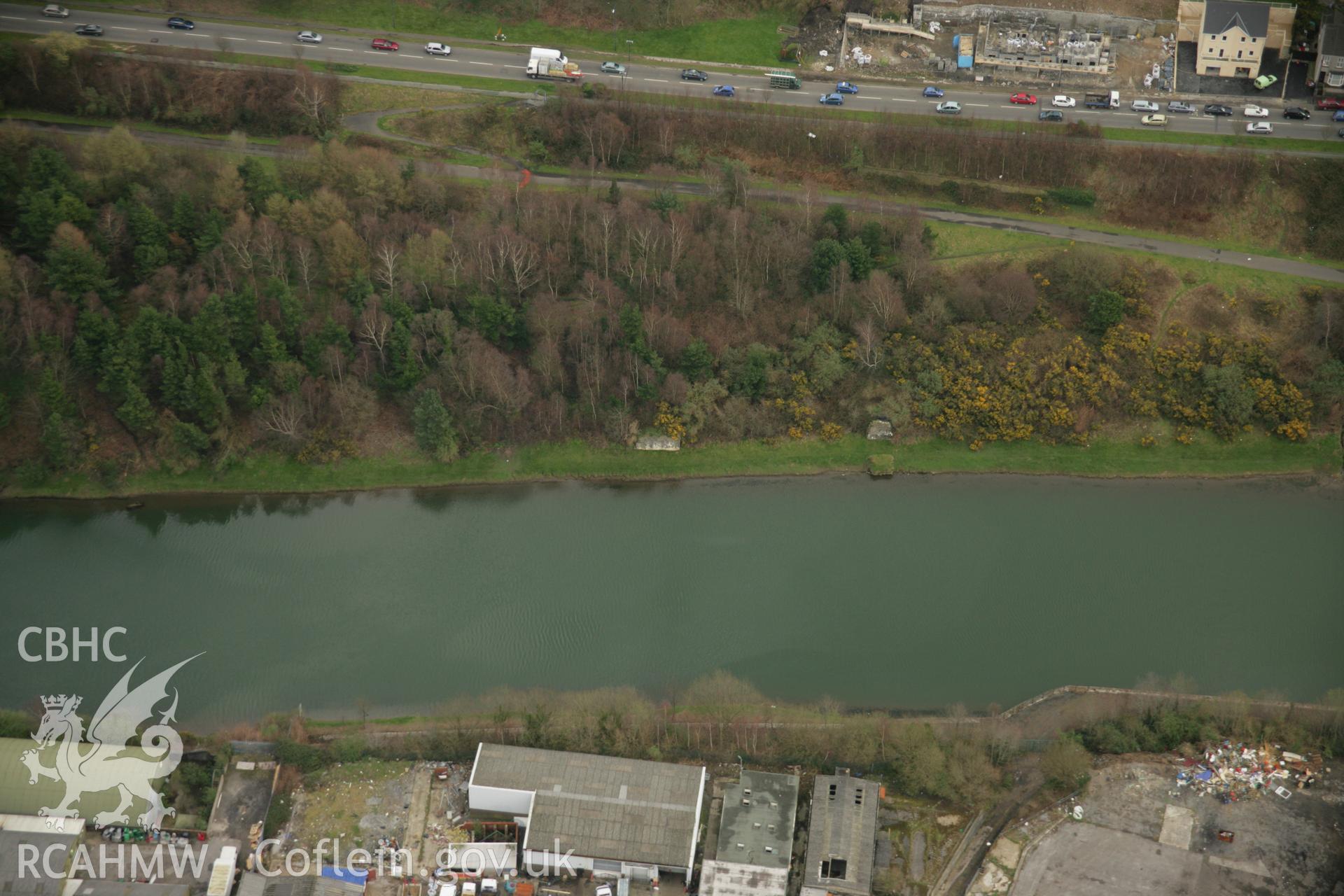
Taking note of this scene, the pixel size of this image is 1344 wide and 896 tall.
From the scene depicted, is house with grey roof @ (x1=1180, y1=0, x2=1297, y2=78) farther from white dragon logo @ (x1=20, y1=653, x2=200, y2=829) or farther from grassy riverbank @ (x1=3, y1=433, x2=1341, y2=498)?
white dragon logo @ (x1=20, y1=653, x2=200, y2=829)

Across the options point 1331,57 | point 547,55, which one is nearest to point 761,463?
point 547,55

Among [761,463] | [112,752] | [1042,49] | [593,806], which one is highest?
[1042,49]

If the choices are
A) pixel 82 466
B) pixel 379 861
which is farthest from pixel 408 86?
pixel 379 861

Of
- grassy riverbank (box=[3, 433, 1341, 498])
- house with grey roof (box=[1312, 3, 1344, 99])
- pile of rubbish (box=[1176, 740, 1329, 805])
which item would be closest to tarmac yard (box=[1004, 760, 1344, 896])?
pile of rubbish (box=[1176, 740, 1329, 805])

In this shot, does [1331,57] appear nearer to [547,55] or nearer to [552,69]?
[552,69]

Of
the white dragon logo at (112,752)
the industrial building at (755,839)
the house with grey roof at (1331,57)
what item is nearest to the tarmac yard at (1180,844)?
the industrial building at (755,839)

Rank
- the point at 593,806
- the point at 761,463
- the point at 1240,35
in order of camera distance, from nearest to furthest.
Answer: the point at 593,806
the point at 761,463
the point at 1240,35

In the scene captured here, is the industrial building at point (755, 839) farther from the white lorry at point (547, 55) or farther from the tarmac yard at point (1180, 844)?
the white lorry at point (547, 55)
